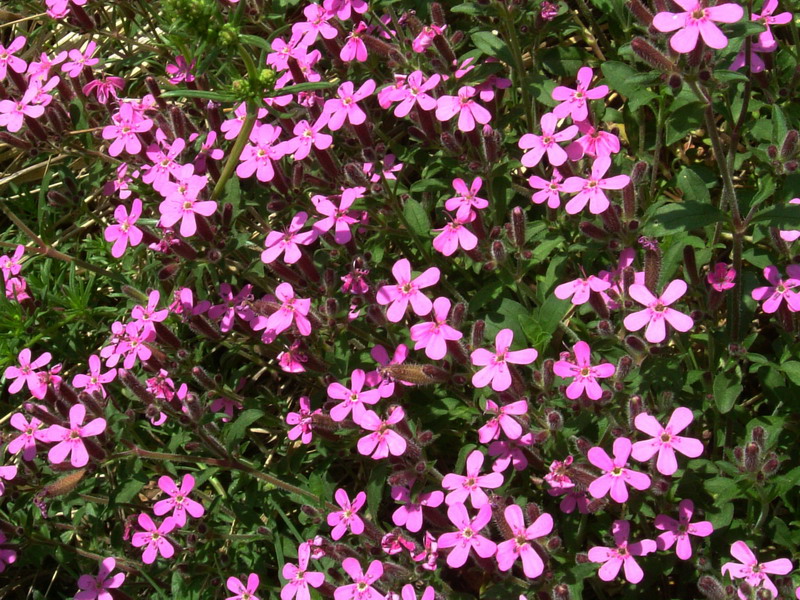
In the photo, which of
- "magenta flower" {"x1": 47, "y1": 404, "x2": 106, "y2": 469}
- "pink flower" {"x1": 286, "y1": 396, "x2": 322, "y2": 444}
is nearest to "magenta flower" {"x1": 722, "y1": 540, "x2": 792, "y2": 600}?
"pink flower" {"x1": 286, "y1": 396, "x2": 322, "y2": 444}

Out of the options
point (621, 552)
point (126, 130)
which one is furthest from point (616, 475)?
point (126, 130)

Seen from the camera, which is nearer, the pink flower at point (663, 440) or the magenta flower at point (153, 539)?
the pink flower at point (663, 440)

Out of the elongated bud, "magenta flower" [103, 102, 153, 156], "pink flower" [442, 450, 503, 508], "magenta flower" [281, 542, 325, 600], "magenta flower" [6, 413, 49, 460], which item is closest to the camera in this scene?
the elongated bud

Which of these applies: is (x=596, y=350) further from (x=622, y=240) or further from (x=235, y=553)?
(x=235, y=553)

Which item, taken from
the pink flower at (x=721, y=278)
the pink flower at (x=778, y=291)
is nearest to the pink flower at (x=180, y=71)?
the pink flower at (x=721, y=278)

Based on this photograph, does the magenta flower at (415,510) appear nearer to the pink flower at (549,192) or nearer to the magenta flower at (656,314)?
the magenta flower at (656,314)

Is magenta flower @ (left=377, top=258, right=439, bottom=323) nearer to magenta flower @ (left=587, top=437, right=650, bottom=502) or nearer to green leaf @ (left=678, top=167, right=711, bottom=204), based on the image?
magenta flower @ (left=587, top=437, right=650, bottom=502)

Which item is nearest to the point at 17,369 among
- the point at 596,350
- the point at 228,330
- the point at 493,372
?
the point at 228,330
